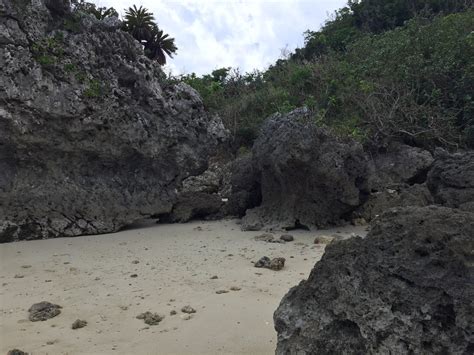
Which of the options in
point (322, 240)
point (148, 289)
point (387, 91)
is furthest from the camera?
point (387, 91)

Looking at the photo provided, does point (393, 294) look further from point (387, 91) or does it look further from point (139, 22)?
point (139, 22)

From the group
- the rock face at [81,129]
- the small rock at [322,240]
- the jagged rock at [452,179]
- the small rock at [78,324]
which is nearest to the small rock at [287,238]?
the small rock at [322,240]

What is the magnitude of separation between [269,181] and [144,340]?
5.82 m

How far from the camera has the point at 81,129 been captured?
8.34m

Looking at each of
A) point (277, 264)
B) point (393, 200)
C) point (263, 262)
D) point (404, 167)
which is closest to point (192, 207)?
point (393, 200)

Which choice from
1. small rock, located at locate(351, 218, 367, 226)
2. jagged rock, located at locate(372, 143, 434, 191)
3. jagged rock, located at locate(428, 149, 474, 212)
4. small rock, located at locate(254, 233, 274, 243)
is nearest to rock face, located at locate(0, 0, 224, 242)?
small rock, located at locate(254, 233, 274, 243)

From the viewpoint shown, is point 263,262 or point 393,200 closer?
point 263,262

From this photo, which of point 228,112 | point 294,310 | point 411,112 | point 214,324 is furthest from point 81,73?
point 228,112

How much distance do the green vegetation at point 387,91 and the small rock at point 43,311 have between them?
6329 millimetres

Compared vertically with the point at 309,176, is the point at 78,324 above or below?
below

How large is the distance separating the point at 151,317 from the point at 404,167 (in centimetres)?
876

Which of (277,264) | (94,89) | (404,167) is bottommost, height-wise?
(277,264)

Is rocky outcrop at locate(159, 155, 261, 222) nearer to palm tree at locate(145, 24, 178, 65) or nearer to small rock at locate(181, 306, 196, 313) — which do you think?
small rock at locate(181, 306, 196, 313)

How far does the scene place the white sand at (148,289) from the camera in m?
Answer: 3.68
